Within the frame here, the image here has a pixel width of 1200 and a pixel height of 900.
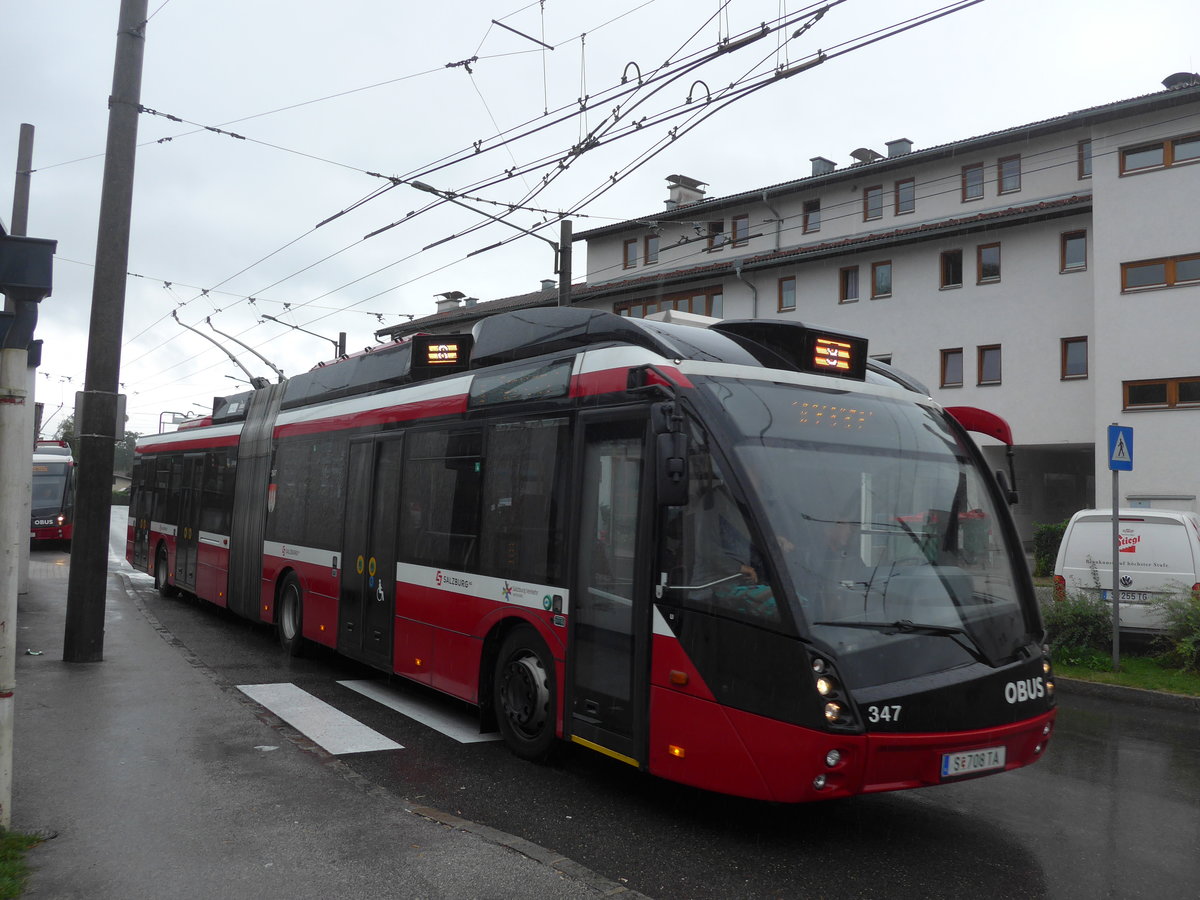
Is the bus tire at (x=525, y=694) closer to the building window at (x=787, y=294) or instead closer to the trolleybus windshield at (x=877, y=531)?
the trolleybus windshield at (x=877, y=531)

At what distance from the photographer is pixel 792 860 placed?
5.34m

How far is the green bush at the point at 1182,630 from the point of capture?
Answer: 10.8 meters

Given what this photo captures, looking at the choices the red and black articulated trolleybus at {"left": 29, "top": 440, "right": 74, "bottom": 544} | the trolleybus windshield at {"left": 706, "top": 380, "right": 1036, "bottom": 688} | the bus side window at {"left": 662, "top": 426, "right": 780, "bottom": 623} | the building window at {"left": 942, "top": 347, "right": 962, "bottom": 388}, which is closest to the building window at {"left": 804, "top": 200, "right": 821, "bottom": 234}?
the building window at {"left": 942, "top": 347, "right": 962, "bottom": 388}

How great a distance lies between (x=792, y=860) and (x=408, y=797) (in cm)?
231

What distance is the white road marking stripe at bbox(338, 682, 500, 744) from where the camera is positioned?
26.2 feet

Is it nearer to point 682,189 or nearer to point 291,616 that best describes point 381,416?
point 291,616

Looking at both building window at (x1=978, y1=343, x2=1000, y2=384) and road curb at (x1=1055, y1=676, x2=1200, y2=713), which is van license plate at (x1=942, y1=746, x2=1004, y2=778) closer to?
road curb at (x1=1055, y1=676, x2=1200, y2=713)

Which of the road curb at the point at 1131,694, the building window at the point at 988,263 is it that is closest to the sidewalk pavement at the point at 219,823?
the road curb at the point at 1131,694

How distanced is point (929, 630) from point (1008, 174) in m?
30.1

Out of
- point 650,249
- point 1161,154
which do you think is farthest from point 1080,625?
point 650,249

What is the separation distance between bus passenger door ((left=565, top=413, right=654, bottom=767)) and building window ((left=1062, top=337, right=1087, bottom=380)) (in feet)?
85.3

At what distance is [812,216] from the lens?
121 ft

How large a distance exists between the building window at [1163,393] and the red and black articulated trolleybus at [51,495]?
29.1 meters

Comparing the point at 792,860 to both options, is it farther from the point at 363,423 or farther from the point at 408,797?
the point at 363,423
